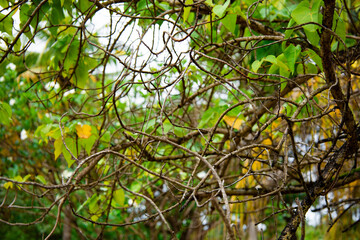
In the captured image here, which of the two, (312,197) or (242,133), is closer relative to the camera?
(312,197)

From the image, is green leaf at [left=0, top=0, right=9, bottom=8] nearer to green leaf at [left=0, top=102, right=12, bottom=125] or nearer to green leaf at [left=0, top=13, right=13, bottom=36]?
green leaf at [left=0, top=13, right=13, bottom=36]

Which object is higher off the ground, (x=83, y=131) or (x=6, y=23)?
(x=6, y=23)

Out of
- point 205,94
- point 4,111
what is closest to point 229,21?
point 205,94

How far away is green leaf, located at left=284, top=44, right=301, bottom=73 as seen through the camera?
112cm

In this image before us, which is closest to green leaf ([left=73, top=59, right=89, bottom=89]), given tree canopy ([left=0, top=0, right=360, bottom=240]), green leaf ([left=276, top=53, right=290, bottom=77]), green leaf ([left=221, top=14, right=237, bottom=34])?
tree canopy ([left=0, top=0, right=360, bottom=240])

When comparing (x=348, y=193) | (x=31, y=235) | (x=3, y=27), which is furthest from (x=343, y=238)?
(x=31, y=235)

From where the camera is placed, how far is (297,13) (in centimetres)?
108

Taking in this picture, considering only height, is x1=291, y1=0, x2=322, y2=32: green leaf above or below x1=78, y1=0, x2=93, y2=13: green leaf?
below

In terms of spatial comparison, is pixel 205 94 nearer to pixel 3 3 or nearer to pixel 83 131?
pixel 83 131

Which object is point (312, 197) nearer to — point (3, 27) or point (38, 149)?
point (3, 27)

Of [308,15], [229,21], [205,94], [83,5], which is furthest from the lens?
[205,94]

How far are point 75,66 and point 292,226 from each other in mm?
1140

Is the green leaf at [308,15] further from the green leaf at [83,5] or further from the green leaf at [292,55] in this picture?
the green leaf at [83,5]

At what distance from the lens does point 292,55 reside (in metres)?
1.13
